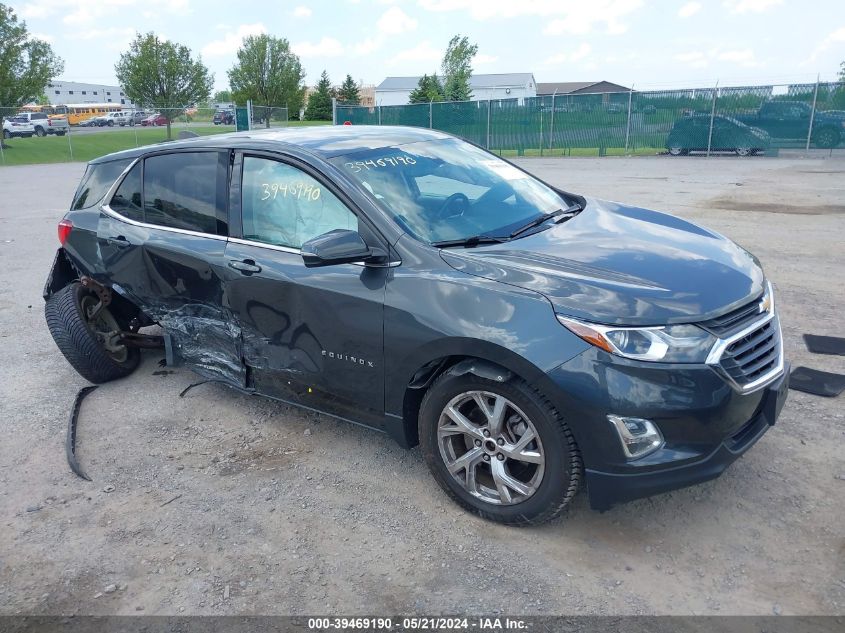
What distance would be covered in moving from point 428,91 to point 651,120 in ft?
97.9

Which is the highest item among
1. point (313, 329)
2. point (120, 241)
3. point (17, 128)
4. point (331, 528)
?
point (17, 128)

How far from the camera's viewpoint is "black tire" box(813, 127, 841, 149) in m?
22.4

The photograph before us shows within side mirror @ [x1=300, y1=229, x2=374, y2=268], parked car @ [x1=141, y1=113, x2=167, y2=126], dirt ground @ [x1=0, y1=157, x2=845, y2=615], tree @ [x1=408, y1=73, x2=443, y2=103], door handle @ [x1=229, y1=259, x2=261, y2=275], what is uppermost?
tree @ [x1=408, y1=73, x2=443, y2=103]

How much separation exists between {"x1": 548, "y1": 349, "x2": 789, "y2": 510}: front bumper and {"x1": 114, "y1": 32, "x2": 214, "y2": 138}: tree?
140 ft

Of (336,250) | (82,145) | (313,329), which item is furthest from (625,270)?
(82,145)

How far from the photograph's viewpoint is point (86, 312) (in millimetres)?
5051

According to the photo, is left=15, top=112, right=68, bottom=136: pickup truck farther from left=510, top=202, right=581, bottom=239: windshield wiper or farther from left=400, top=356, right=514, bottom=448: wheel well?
left=400, top=356, right=514, bottom=448: wheel well

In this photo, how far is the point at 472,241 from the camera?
346 cm

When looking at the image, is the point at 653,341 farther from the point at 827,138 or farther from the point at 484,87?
the point at 484,87

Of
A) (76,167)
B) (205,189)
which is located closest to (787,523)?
(205,189)

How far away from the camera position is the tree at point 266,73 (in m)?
50.4

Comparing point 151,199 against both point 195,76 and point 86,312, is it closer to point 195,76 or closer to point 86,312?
point 86,312

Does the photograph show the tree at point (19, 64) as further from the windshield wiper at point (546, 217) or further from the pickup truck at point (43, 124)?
the windshield wiper at point (546, 217)

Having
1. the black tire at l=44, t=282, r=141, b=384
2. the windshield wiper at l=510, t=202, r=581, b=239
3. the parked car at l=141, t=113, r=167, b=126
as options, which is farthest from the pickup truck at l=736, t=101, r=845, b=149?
the parked car at l=141, t=113, r=167, b=126
